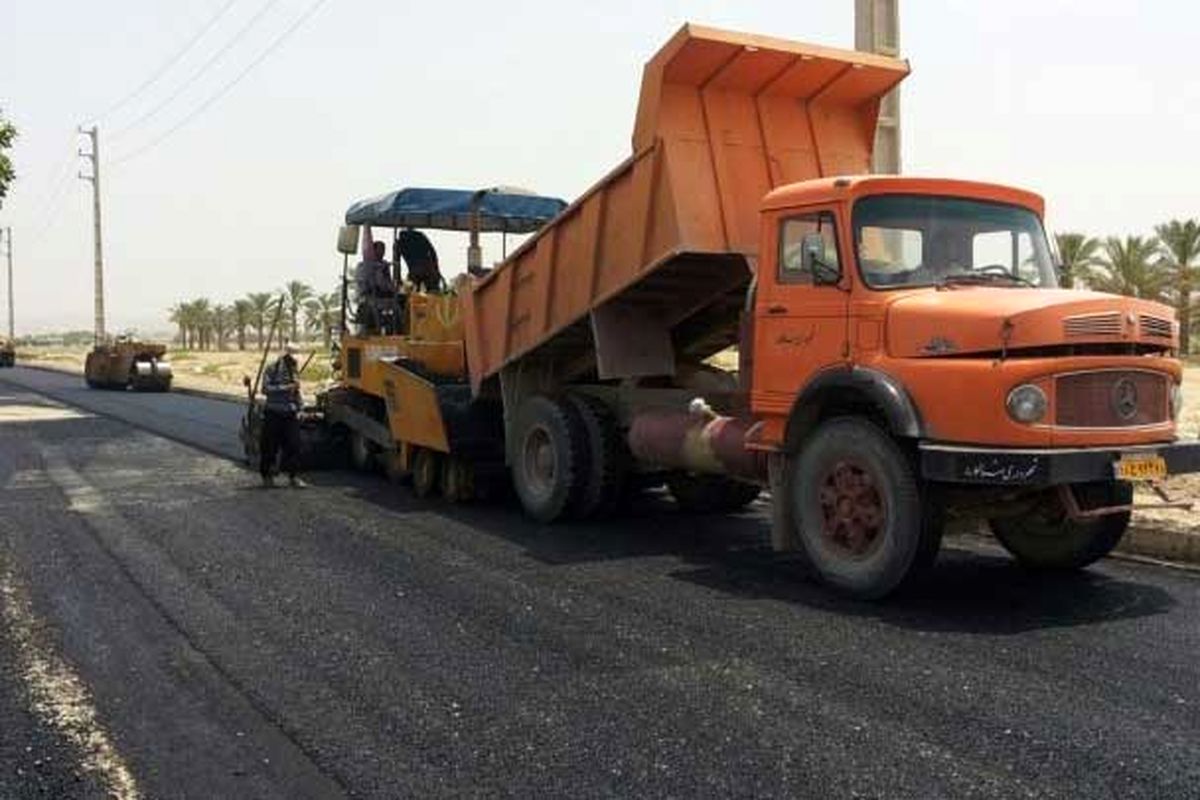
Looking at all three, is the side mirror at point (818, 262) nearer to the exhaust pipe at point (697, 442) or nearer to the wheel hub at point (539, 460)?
the exhaust pipe at point (697, 442)

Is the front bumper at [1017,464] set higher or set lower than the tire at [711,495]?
higher

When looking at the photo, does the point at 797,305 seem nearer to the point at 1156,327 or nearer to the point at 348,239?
the point at 1156,327

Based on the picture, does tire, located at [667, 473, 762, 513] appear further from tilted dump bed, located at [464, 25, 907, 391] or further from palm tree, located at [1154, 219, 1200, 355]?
palm tree, located at [1154, 219, 1200, 355]

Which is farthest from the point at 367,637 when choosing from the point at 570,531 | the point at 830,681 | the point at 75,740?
the point at 570,531

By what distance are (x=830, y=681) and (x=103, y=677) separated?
10.8 ft

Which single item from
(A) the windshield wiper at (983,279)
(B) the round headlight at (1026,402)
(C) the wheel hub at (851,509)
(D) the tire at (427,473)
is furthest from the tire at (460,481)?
(B) the round headlight at (1026,402)

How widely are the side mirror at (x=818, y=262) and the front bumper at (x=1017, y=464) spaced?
1.21m

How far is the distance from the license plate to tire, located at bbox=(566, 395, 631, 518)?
4.32m

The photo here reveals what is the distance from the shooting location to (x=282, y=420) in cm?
1278

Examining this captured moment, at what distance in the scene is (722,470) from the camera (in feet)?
27.9

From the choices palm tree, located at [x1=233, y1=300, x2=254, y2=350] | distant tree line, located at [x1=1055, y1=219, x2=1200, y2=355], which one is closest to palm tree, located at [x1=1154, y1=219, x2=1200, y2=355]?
distant tree line, located at [x1=1055, y1=219, x2=1200, y2=355]

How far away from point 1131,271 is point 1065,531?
38.0 m

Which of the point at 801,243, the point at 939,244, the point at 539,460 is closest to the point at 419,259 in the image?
the point at 539,460

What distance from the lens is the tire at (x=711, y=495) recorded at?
10.6 metres
